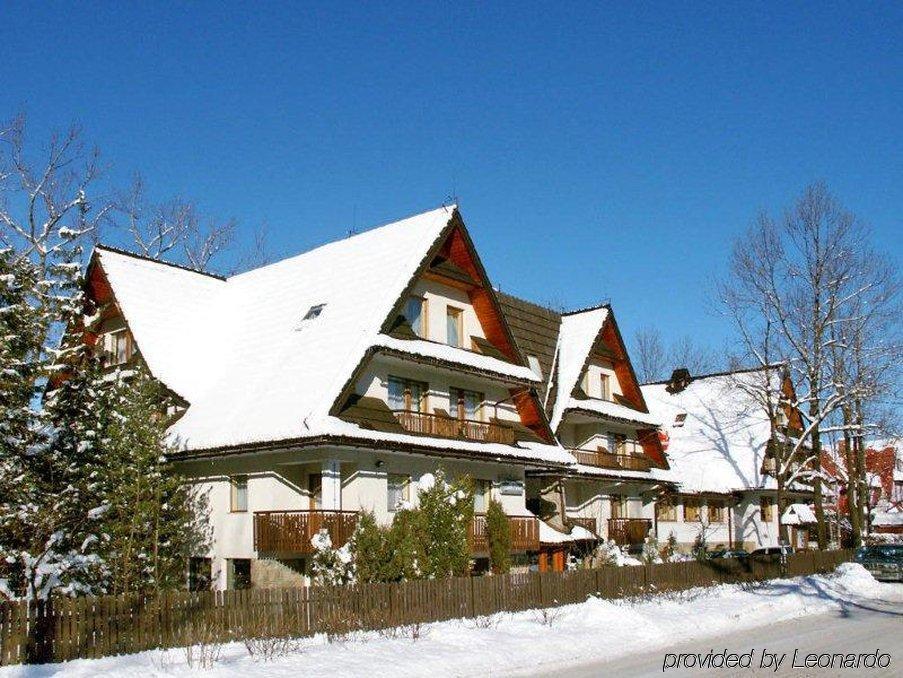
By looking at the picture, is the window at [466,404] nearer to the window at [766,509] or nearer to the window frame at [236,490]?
the window frame at [236,490]

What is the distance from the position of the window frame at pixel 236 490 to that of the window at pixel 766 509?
39.7 m

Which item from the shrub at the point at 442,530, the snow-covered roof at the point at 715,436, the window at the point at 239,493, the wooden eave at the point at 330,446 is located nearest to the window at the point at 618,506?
the snow-covered roof at the point at 715,436

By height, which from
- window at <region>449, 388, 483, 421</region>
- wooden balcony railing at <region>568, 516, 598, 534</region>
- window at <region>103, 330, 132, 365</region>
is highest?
window at <region>103, 330, 132, 365</region>

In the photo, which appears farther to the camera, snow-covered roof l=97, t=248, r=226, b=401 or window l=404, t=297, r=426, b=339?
window l=404, t=297, r=426, b=339

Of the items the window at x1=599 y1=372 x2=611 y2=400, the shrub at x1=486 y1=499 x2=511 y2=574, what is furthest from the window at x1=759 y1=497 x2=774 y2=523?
the shrub at x1=486 y1=499 x2=511 y2=574

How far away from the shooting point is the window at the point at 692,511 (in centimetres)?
5481

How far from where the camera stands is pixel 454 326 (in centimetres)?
3534

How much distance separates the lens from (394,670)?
16.0 metres

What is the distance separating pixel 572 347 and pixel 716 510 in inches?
762

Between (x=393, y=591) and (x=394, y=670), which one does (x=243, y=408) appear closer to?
(x=393, y=591)

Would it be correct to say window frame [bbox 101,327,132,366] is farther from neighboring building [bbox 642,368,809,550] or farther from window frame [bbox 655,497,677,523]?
neighboring building [bbox 642,368,809,550]

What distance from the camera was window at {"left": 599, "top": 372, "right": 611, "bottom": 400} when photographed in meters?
45.7

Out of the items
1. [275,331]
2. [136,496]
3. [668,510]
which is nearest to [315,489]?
[136,496]

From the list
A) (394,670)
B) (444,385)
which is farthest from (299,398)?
(394,670)
